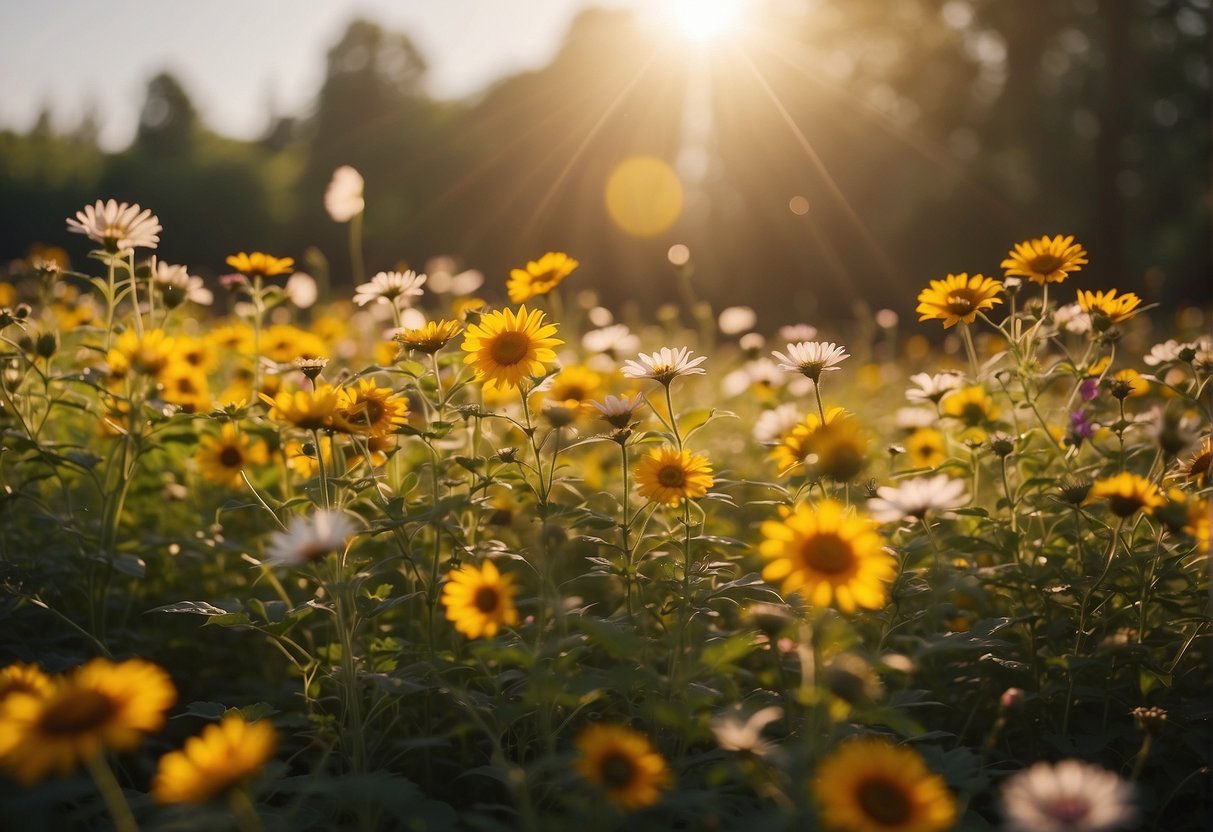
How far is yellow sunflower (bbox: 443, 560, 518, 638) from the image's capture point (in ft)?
5.42

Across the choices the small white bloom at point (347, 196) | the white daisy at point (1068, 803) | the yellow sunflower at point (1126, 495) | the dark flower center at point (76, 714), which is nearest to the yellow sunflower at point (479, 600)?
the dark flower center at point (76, 714)

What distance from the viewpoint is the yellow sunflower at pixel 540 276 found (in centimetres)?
256

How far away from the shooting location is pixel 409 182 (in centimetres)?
2533

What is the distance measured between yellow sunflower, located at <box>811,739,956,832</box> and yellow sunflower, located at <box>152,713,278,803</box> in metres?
0.72

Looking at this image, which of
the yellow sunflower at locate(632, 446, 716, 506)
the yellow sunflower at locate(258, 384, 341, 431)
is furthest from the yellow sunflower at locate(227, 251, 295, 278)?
the yellow sunflower at locate(632, 446, 716, 506)

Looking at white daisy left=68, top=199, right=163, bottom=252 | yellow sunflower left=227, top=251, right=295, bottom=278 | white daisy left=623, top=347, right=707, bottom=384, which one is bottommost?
white daisy left=623, top=347, right=707, bottom=384

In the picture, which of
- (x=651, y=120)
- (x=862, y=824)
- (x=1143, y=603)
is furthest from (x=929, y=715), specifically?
(x=651, y=120)

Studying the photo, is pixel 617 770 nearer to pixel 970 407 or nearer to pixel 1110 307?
pixel 970 407

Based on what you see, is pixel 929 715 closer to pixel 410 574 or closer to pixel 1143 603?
pixel 1143 603

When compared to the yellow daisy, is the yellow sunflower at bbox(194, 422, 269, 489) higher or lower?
lower

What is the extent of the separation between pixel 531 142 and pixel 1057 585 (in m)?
24.8

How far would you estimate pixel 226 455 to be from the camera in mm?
2844

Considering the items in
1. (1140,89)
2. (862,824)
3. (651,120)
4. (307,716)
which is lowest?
(862,824)

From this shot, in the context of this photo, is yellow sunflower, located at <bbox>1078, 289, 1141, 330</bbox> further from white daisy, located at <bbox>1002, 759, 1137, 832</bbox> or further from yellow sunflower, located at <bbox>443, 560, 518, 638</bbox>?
yellow sunflower, located at <bbox>443, 560, 518, 638</bbox>
